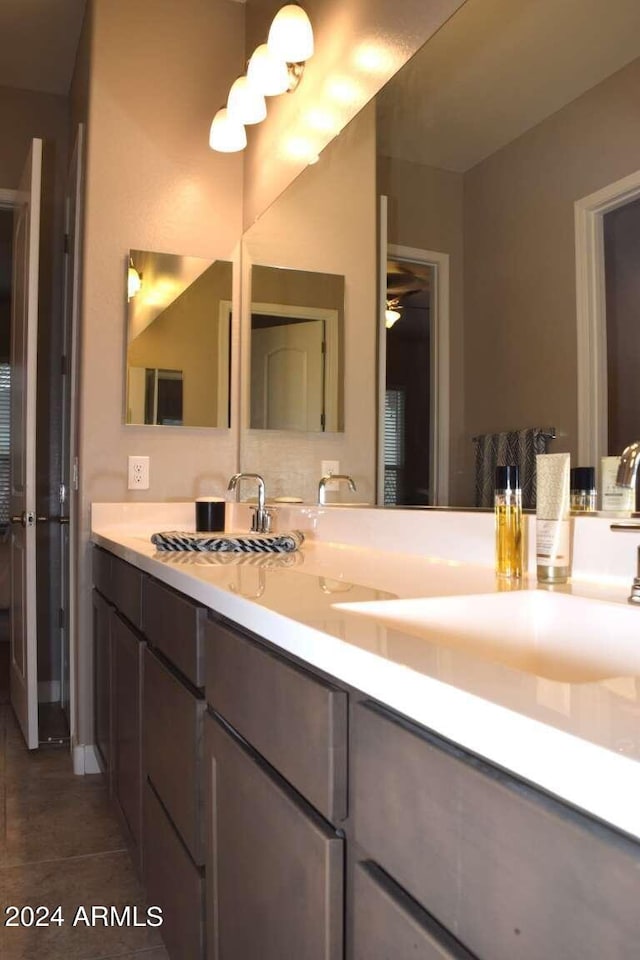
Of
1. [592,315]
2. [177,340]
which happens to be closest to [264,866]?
[592,315]

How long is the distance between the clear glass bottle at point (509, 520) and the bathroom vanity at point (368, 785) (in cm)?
9

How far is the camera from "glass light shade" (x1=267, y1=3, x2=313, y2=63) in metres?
2.18

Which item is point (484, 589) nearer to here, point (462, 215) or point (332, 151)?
point (462, 215)

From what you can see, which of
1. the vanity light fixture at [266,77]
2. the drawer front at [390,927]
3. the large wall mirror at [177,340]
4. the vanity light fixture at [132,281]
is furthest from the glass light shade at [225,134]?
the drawer front at [390,927]

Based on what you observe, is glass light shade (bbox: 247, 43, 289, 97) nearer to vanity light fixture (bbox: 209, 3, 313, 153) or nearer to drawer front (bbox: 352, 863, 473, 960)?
vanity light fixture (bbox: 209, 3, 313, 153)

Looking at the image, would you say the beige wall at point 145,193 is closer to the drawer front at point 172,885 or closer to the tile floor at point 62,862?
the tile floor at point 62,862

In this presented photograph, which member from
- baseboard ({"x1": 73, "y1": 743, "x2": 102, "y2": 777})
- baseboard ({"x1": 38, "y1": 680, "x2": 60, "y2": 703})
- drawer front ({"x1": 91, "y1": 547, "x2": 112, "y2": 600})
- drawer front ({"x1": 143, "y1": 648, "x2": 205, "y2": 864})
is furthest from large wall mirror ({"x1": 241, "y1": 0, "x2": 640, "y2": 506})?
baseboard ({"x1": 38, "y1": 680, "x2": 60, "y2": 703})

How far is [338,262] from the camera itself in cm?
212

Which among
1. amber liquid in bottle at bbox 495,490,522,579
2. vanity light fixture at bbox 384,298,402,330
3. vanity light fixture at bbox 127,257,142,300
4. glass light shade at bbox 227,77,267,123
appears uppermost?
glass light shade at bbox 227,77,267,123

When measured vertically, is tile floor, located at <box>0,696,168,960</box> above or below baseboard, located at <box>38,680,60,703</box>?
below

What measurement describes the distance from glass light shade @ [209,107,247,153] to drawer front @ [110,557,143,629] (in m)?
1.45

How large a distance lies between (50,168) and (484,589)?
10.2 ft

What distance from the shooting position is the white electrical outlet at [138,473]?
2586mm

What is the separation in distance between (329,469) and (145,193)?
4.03 feet
